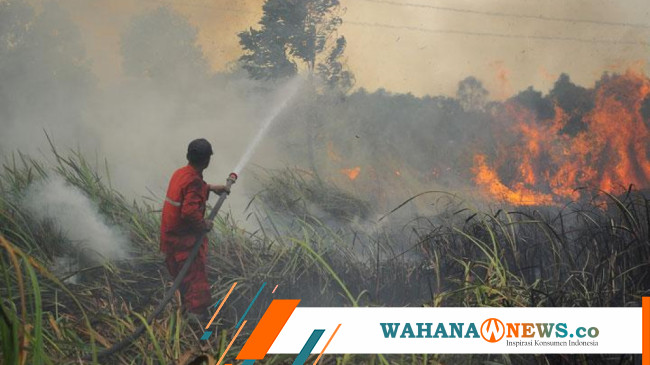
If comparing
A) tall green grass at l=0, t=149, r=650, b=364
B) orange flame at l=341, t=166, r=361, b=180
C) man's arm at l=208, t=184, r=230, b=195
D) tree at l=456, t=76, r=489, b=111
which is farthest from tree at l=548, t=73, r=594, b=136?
man's arm at l=208, t=184, r=230, b=195

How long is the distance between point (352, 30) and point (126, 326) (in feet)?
21.3

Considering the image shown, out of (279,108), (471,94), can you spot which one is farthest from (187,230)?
(471,94)

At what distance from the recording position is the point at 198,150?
4.96 m

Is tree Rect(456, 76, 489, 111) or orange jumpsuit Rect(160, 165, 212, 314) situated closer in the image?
orange jumpsuit Rect(160, 165, 212, 314)

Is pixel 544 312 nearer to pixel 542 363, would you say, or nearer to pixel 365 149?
pixel 542 363

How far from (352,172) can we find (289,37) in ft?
8.46

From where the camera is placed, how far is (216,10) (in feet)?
29.9

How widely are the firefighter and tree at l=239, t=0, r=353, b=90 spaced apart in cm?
443

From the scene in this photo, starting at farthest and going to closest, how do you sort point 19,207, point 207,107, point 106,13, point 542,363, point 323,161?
point 323,161 < point 207,107 < point 106,13 < point 19,207 < point 542,363

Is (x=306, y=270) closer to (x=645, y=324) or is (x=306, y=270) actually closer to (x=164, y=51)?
(x=645, y=324)

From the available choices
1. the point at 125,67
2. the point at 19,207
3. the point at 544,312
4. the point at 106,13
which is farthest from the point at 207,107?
the point at 544,312

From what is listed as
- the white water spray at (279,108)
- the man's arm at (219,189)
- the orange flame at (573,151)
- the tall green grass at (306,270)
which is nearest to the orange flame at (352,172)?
the white water spray at (279,108)

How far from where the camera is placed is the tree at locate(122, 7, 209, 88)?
895cm

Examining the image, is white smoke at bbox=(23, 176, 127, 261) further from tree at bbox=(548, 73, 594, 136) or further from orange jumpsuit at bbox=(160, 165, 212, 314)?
tree at bbox=(548, 73, 594, 136)
